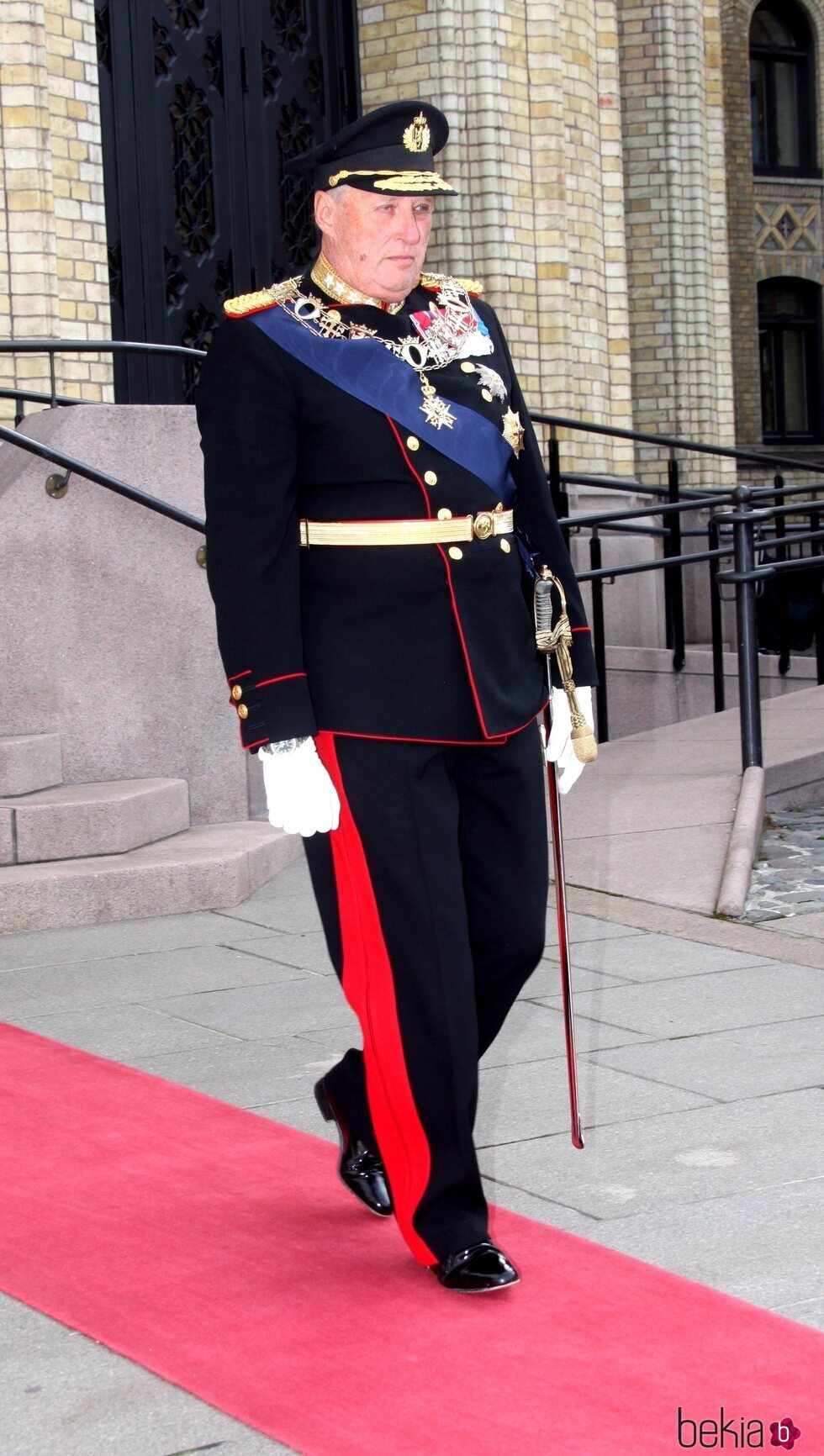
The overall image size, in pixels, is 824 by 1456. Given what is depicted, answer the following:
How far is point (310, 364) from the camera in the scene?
128 inches

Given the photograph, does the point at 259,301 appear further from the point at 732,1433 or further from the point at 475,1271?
the point at 732,1433

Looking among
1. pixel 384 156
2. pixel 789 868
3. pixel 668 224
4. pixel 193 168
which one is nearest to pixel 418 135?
pixel 384 156

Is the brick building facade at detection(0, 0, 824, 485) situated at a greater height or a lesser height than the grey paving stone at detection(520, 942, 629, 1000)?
greater

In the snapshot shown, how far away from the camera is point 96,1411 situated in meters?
2.77

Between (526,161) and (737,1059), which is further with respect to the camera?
(526,161)

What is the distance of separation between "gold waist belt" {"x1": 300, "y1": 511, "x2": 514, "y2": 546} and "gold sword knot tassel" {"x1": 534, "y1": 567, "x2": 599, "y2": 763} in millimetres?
215

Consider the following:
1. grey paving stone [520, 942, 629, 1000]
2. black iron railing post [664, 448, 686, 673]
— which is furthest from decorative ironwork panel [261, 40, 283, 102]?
grey paving stone [520, 942, 629, 1000]

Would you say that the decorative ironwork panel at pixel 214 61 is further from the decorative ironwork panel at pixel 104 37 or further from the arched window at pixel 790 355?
the arched window at pixel 790 355

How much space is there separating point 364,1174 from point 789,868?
385 cm

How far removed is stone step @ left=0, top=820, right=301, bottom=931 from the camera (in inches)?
248

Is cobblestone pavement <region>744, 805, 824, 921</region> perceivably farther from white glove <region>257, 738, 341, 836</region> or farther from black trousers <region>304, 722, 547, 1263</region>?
white glove <region>257, 738, 341, 836</region>

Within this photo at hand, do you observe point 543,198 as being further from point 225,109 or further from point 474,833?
point 474,833

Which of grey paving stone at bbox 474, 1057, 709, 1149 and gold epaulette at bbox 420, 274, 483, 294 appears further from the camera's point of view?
grey paving stone at bbox 474, 1057, 709, 1149

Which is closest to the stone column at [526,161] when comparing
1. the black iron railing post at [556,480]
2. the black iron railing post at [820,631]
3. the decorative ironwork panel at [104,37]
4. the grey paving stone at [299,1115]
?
the black iron railing post at [556,480]
